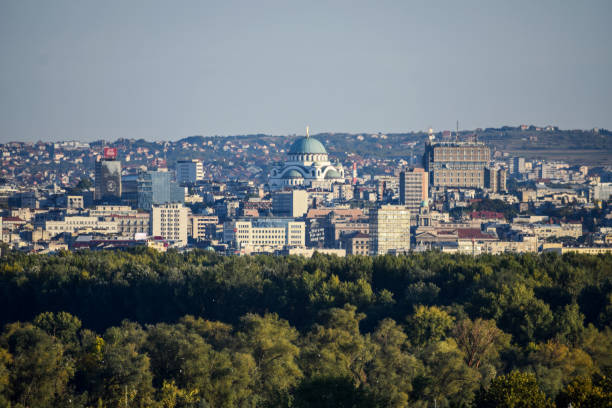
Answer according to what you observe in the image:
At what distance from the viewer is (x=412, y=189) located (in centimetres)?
16475

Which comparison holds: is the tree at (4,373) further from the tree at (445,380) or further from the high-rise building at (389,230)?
the high-rise building at (389,230)

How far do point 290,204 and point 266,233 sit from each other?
82.3ft

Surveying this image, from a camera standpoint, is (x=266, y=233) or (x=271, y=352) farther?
(x=266, y=233)

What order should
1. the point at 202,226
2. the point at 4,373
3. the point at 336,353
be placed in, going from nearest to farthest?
the point at 4,373 → the point at 336,353 → the point at 202,226

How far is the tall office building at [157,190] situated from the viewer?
16850cm

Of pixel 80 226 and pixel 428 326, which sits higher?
pixel 428 326

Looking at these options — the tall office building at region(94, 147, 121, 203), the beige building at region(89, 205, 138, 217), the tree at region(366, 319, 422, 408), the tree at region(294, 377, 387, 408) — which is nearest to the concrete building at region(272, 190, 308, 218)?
the beige building at region(89, 205, 138, 217)

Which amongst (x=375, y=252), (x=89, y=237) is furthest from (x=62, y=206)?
(x=375, y=252)

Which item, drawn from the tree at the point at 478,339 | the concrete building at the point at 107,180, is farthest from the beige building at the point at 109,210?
the tree at the point at 478,339

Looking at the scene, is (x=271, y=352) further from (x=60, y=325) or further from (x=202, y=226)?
(x=202, y=226)

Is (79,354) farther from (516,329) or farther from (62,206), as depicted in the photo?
(62,206)

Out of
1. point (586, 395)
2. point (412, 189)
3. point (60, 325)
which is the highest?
point (586, 395)

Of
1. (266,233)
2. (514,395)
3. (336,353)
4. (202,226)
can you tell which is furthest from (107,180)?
(514,395)

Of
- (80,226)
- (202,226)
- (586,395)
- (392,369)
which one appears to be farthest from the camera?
(202,226)
